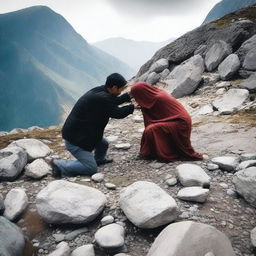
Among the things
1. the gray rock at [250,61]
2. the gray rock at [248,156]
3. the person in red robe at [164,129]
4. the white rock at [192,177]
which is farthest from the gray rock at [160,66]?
the white rock at [192,177]

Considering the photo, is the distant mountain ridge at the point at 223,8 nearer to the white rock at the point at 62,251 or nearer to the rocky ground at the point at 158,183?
the rocky ground at the point at 158,183

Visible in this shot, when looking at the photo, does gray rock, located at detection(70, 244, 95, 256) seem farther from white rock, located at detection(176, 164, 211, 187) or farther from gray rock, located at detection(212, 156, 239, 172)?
gray rock, located at detection(212, 156, 239, 172)

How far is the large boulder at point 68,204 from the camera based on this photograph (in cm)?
379

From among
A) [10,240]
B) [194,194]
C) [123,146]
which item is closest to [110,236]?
[10,240]

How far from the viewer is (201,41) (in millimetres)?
16156

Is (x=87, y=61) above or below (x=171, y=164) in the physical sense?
below

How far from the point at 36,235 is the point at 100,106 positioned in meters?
2.54

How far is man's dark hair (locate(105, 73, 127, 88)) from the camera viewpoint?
536 centimetres

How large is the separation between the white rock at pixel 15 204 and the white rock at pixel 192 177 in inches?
99.7

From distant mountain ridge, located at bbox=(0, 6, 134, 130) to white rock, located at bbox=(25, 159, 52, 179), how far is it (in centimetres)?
9383

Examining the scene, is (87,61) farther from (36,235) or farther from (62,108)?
(36,235)

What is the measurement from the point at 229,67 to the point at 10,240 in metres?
11.3

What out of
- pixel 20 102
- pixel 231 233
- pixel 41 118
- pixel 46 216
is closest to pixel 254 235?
pixel 231 233

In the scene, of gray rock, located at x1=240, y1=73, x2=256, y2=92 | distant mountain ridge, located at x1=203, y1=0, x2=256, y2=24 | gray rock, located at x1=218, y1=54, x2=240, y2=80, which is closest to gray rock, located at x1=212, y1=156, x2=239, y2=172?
gray rock, located at x1=240, y1=73, x2=256, y2=92
